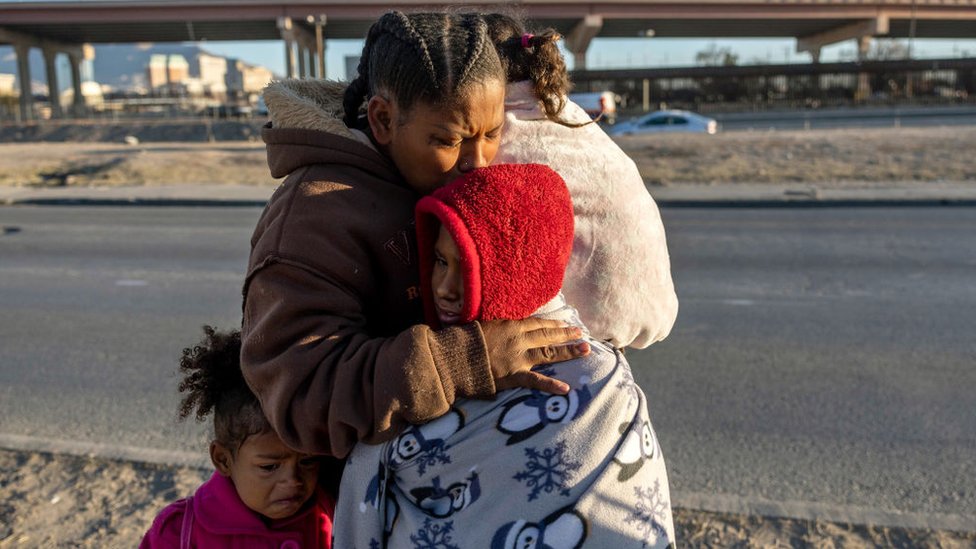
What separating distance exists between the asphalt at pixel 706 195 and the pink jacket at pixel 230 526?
44.5ft

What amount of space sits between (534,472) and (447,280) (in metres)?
0.35

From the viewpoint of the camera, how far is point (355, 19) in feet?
153

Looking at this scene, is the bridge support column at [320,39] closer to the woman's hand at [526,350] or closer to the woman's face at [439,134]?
the woman's face at [439,134]

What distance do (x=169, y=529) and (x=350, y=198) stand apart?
3.41ft

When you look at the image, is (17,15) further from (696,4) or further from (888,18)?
(888,18)

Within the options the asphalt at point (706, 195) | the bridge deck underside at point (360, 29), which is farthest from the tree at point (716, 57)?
the asphalt at point (706, 195)

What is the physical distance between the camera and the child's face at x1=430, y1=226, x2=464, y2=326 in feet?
4.96

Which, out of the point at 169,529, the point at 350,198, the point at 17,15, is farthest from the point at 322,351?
the point at 17,15

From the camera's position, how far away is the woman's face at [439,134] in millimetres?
1608

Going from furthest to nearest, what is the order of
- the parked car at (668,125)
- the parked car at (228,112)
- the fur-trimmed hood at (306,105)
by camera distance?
the parked car at (228,112) → the parked car at (668,125) → the fur-trimmed hood at (306,105)

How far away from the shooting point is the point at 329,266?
1.55m

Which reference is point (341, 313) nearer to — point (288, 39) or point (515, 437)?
point (515, 437)

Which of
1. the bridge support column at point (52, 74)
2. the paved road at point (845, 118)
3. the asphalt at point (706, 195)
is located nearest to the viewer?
the asphalt at point (706, 195)

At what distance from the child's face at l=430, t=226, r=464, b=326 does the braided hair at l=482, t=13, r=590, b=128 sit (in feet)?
1.42
